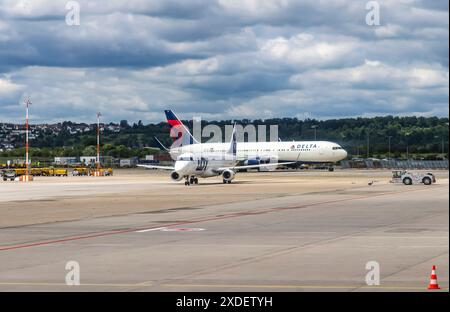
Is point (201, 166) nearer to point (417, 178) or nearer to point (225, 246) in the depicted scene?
point (417, 178)

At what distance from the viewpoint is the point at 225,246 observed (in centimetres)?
2772

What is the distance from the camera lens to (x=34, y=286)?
19.3 meters

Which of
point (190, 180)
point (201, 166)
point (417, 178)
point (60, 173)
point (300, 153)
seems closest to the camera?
point (417, 178)

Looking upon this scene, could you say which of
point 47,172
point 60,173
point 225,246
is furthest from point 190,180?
point 47,172

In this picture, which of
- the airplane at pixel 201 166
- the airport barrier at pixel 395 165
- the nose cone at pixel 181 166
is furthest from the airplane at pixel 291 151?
the nose cone at pixel 181 166

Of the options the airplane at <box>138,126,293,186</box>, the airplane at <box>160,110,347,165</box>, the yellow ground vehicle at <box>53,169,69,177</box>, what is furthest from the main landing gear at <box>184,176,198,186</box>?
the yellow ground vehicle at <box>53,169,69,177</box>

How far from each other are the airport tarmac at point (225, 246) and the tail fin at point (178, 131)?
95012 mm

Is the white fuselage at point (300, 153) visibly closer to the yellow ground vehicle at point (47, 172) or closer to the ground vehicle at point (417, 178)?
the yellow ground vehicle at point (47, 172)

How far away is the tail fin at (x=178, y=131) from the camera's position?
5802 inches

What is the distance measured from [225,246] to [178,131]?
412 ft

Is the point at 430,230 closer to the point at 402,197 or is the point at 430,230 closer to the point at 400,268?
the point at 400,268
